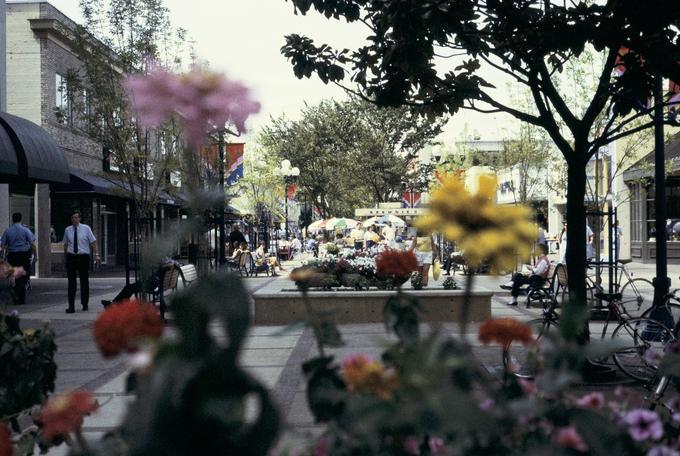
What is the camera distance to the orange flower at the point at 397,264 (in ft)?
8.32

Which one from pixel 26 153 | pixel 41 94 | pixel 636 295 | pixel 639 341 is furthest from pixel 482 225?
pixel 41 94

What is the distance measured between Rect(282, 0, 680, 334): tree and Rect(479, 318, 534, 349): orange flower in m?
5.56

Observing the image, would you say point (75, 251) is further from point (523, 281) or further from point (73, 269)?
point (523, 281)

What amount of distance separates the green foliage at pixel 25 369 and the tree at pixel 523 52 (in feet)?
14.9

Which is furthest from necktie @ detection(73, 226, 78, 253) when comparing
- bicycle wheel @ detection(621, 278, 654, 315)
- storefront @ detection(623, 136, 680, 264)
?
storefront @ detection(623, 136, 680, 264)

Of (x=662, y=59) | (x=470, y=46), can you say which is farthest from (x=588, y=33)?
(x=470, y=46)

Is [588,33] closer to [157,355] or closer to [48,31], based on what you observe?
[157,355]

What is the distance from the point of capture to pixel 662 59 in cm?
750

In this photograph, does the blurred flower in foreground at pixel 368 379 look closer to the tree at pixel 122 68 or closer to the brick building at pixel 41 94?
the tree at pixel 122 68

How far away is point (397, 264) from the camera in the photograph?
8.38 feet

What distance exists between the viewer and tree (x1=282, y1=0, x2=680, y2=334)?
7453 mm

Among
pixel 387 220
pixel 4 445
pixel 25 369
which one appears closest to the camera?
pixel 4 445

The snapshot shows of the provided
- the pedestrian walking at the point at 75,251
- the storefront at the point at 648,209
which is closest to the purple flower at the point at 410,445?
the pedestrian walking at the point at 75,251

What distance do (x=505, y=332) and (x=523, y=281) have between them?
13.9 m
